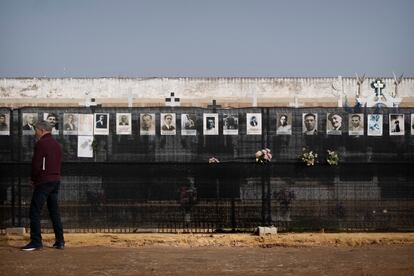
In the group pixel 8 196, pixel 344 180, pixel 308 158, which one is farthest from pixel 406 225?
pixel 8 196

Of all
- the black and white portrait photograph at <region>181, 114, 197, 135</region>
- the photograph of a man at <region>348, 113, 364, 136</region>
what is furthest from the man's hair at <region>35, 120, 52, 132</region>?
the photograph of a man at <region>348, 113, 364, 136</region>

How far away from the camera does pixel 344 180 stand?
11656mm

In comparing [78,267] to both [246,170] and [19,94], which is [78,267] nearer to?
[246,170]

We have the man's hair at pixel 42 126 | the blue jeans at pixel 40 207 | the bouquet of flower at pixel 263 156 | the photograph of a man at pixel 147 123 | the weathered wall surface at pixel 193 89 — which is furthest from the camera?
the weathered wall surface at pixel 193 89

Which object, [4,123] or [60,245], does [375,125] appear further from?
[4,123]

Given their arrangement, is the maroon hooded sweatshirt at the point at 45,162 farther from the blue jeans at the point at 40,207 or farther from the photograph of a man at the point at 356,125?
the photograph of a man at the point at 356,125

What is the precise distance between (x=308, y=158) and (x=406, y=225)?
6.96 ft

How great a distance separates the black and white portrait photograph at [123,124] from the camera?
11.8 metres

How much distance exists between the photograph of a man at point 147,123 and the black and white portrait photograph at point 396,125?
167 inches

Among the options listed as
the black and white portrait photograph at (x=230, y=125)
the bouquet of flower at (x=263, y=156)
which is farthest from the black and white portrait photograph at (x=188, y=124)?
the bouquet of flower at (x=263, y=156)

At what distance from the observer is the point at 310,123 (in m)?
11.9

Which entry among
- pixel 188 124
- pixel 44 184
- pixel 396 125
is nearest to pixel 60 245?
pixel 44 184

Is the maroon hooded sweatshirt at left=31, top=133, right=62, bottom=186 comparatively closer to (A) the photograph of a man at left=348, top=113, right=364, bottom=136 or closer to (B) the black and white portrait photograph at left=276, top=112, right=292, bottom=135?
(B) the black and white portrait photograph at left=276, top=112, right=292, bottom=135

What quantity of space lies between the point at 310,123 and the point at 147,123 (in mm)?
2896
